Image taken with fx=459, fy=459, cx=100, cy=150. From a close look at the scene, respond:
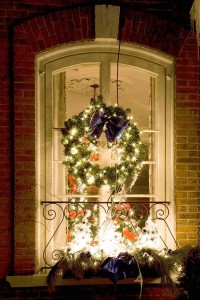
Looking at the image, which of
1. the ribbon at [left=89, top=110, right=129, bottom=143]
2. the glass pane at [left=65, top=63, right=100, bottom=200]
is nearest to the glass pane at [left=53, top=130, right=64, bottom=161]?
the glass pane at [left=65, top=63, right=100, bottom=200]

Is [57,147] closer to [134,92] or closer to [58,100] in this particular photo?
[58,100]

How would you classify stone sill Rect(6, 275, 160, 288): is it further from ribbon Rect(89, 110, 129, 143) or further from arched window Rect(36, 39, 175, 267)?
ribbon Rect(89, 110, 129, 143)

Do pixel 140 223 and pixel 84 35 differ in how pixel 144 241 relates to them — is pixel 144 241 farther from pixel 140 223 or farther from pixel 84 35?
pixel 84 35

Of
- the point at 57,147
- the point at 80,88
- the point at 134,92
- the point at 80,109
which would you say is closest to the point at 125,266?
the point at 57,147

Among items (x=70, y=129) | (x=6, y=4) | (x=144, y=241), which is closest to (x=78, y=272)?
(x=144, y=241)

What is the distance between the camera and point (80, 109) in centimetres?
619

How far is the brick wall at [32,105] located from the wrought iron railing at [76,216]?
21 centimetres

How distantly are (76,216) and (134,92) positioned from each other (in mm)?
1838

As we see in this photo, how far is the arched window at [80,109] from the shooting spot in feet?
19.0

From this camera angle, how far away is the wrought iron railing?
5711 millimetres

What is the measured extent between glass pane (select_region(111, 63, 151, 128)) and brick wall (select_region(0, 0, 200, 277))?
469mm

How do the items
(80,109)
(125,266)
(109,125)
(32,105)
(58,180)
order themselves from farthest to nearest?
(80,109) < (58,180) < (32,105) < (109,125) < (125,266)

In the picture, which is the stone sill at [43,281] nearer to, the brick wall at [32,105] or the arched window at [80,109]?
the brick wall at [32,105]

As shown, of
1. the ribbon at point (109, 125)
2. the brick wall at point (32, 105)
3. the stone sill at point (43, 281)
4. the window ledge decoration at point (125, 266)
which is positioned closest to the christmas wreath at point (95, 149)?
the ribbon at point (109, 125)
